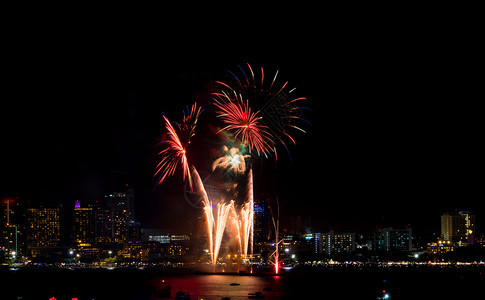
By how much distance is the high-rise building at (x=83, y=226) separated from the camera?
456 feet

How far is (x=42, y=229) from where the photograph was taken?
143m

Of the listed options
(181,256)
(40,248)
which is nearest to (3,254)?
(40,248)

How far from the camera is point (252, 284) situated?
67.1 m

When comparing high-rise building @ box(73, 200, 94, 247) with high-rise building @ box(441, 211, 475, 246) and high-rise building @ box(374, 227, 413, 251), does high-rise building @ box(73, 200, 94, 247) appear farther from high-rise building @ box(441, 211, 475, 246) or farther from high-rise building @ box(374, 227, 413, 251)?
high-rise building @ box(441, 211, 475, 246)

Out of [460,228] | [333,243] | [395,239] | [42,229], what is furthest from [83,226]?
[460,228]

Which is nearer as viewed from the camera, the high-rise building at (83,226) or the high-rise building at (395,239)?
the high-rise building at (395,239)

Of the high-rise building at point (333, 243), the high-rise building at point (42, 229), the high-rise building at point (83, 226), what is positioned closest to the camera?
the high-rise building at point (333, 243)

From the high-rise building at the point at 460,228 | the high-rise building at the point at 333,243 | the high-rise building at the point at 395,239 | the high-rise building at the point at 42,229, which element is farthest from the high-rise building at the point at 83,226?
the high-rise building at the point at 460,228

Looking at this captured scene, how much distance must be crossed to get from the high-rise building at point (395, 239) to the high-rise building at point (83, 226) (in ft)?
224

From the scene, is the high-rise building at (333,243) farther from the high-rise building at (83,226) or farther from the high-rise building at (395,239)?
the high-rise building at (83,226)

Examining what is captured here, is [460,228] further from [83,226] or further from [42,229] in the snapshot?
[42,229]

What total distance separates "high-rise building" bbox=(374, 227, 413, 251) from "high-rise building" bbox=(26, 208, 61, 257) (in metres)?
78.0

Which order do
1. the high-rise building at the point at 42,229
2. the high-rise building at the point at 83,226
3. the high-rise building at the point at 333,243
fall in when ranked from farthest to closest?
1. the high-rise building at the point at 42,229
2. the high-rise building at the point at 83,226
3. the high-rise building at the point at 333,243

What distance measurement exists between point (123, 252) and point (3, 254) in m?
25.4
